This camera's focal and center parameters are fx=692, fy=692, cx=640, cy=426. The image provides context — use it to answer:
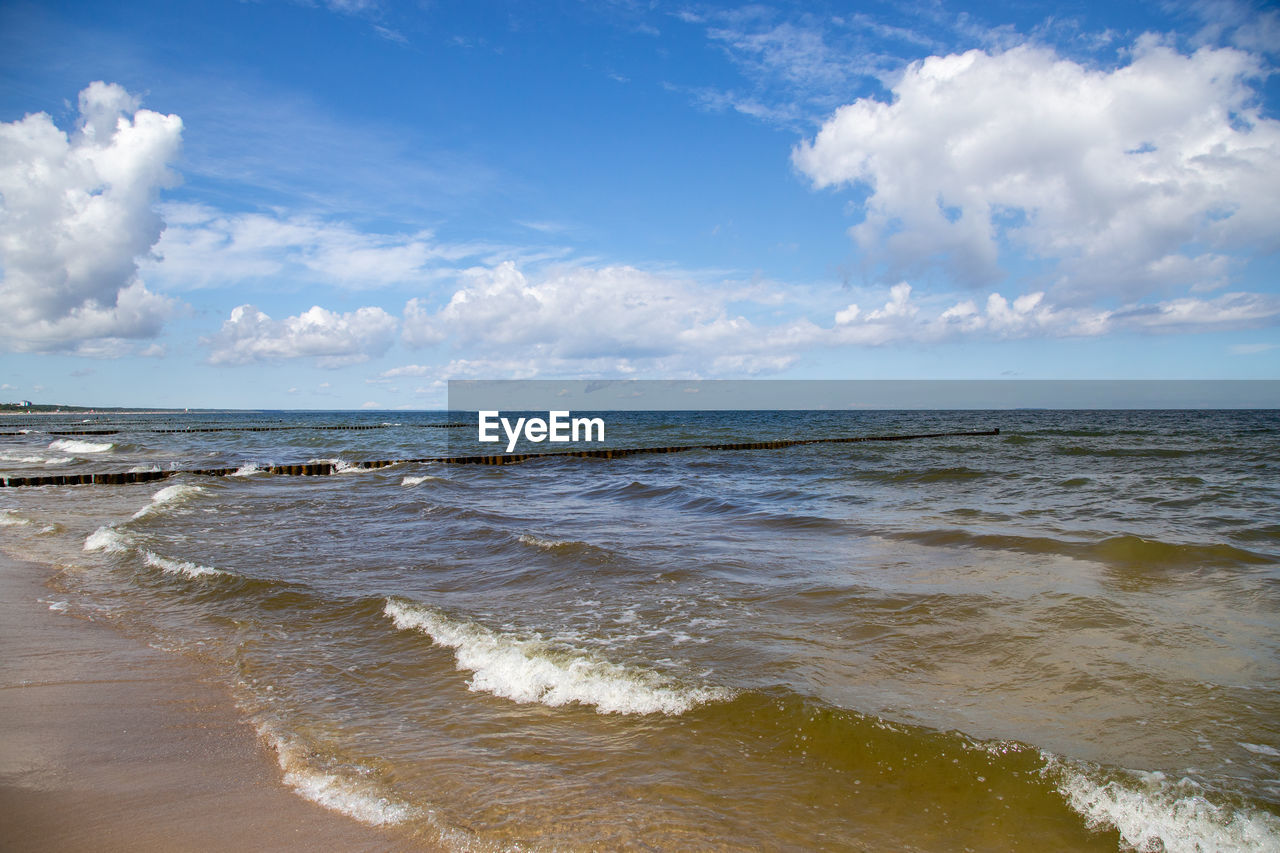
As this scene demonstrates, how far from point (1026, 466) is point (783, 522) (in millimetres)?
14946

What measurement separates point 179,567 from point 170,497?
31.2 feet

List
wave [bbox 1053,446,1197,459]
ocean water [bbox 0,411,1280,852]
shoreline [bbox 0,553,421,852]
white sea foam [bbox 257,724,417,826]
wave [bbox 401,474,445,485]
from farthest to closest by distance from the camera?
wave [bbox 1053,446,1197,459]
wave [bbox 401,474,445,485]
ocean water [bbox 0,411,1280,852]
white sea foam [bbox 257,724,417,826]
shoreline [bbox 0,553,421,852]

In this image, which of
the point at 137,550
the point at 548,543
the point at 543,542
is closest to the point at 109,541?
the point at 137,550

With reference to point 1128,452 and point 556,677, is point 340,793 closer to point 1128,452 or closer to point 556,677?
point 556,677

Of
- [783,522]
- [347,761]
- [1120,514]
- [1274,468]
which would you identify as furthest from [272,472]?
[1274,468]

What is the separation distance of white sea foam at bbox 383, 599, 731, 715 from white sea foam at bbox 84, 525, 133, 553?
7.85m

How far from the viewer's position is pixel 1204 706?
527 centimetres

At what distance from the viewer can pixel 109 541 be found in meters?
11.9

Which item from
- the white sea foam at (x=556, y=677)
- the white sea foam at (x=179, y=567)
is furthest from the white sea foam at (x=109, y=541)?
the white sea foam at (x=556, y=677)

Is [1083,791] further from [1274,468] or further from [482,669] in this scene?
[1274,468]

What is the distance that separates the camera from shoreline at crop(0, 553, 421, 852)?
3.66 meters

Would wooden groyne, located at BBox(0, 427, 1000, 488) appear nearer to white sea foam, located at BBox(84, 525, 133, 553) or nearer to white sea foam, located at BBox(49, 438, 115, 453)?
white sea foam, located at BBox(84, 525, 133, 553)

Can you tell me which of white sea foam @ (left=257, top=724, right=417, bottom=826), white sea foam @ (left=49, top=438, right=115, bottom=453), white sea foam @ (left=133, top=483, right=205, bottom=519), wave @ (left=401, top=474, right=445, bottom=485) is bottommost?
white sea foam @ (left=49, top=438, right=115, bottom=453)

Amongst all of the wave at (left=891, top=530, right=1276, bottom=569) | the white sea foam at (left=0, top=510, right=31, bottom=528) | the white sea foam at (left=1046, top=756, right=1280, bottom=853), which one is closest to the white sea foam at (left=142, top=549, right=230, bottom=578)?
the white sea foam at (left=0, top=510, right=31, bottom=528)
